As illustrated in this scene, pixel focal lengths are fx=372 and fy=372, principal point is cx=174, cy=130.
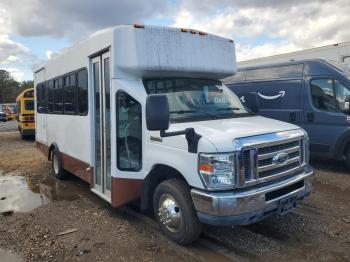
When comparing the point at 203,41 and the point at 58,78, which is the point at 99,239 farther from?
the point at 58,78

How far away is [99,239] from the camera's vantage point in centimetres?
504

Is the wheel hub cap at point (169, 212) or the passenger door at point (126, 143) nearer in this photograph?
the wheel hub cap at point (169, 212)

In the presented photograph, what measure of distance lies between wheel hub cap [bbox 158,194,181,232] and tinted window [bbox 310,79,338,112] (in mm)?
5712

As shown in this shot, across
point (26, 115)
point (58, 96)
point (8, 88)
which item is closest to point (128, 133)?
point (58, 96)

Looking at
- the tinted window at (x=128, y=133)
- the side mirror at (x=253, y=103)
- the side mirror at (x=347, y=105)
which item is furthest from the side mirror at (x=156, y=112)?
the side mirror at (x=347, y=105)

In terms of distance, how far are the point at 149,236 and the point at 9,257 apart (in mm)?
1770

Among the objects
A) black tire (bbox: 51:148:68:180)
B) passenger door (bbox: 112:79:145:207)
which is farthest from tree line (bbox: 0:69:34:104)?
passenger door (bbox: 112:79:145:207)

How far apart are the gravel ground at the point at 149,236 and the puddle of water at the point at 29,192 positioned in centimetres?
32

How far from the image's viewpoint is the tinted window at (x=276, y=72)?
9.55 m

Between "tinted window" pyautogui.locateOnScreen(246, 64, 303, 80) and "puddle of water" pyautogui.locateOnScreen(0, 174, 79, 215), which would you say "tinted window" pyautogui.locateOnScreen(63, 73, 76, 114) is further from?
"tinted window" pyautogui.locateOnScreen(246, 64, 303, 80)

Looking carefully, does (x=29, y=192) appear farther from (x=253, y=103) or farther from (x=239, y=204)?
(x=239, y=204)

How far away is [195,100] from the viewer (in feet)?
17.1

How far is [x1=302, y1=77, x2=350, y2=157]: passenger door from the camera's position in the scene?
8.65 m

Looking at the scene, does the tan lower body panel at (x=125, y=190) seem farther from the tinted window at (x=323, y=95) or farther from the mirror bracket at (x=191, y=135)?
the tinted window at (x=323, y=95)
